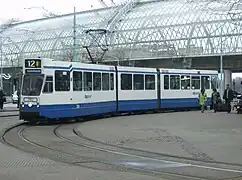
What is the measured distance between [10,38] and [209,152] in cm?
9080

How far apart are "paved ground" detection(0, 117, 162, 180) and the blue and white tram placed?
37.6ft

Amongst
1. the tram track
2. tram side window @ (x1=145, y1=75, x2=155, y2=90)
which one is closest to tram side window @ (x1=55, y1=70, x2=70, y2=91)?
the tram track

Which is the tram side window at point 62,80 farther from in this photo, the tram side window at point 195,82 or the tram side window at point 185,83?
the tram side window at point 195,82

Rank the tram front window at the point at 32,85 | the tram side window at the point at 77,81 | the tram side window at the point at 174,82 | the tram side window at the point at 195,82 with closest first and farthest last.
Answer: the tram front window at the point at 32,85 → the tram side window at the point at 77,81 → the tram side window at the point at 174,82 → the tram side window at the point at 195,82

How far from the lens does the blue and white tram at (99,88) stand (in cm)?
2409

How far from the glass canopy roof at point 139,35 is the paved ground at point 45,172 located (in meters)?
49.4

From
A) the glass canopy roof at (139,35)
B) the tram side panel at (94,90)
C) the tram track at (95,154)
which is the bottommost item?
the tram track at (95,154)

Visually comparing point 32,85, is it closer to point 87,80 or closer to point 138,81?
point 87,80

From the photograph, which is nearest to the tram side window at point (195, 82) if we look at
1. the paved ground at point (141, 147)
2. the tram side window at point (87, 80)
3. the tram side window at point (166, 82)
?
the tram side window at point (166, 82)

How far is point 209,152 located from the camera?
1403 cm

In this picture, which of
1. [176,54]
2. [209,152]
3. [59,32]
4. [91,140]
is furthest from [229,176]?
[59,32]

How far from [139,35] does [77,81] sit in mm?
55710

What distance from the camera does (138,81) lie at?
3319cm

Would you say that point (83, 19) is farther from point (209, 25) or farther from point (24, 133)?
point (24, 133)
